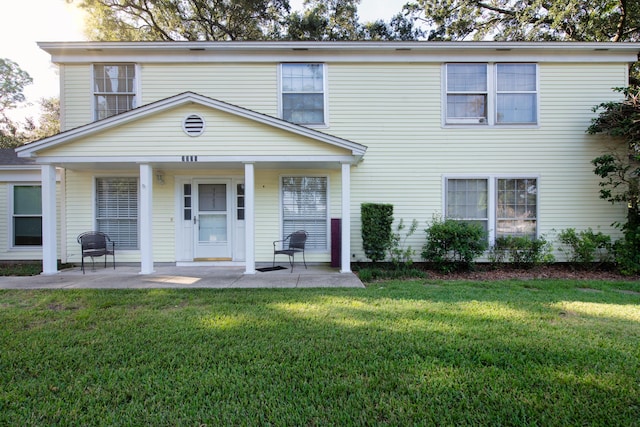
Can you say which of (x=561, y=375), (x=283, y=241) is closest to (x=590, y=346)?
(x=561, y=375)

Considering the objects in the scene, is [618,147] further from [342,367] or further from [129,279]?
[129,279]

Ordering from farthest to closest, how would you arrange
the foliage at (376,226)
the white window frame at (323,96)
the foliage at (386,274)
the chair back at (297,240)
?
the white window frame at (323,96) < the chair back at (297,240) < the foliage at (376,226) < the foliage at (386,274)

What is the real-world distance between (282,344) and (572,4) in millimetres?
14701

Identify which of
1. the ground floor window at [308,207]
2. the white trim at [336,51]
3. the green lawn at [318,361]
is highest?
the white trim at [336,51]

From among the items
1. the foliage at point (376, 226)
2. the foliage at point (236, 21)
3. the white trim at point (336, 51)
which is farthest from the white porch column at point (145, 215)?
the foliage at point (236, 21)

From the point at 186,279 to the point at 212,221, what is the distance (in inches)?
83.6

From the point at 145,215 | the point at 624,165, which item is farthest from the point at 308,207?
the point at 624,165

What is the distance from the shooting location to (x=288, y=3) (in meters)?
17.1

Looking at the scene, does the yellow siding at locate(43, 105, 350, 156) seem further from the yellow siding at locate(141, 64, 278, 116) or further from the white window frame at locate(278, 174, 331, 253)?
the yellow siding at locate(141, 64, 278, 116)

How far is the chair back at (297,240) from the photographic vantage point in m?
7.86

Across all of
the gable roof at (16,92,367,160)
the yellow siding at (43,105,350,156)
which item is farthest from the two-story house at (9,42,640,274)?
the gable roof at (16,92,367,160)

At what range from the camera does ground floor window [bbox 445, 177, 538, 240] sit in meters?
8.32

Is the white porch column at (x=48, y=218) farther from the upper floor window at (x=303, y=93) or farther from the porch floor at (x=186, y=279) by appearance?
the upper floor window at (x=303, y=93)

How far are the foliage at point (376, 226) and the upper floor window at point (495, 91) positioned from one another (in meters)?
3.15
